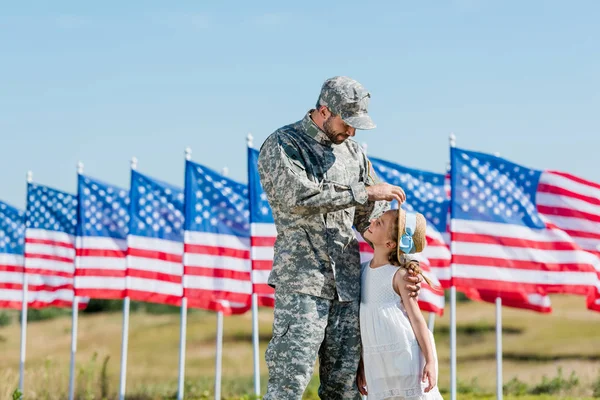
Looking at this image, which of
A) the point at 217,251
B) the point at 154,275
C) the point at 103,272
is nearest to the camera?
the point at 217,251

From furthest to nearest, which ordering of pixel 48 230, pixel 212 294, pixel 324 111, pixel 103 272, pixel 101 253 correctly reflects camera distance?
pixel 48 230 → pixel 101 253 → pixel 103 272 → pixel 212 294 → pixel 324 111

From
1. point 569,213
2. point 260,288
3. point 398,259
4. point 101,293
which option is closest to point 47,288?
point 101,293

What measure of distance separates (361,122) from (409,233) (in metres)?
0.60

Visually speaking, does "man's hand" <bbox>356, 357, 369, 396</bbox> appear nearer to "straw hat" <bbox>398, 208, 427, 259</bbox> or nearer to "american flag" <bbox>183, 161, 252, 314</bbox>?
"straw hat" <bbox>398, 208, 427, 259</bbox>

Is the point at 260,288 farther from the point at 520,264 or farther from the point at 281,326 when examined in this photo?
the point at 281,326

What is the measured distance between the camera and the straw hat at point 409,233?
4.75 metres

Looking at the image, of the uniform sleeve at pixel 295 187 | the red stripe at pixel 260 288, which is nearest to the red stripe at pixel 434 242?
the red stripe at pixel 260 288

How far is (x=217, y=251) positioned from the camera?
36.2 feet

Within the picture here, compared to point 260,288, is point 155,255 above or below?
above

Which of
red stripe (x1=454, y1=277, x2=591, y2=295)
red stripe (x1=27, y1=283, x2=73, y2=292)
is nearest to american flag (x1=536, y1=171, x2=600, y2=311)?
red stripe (x1=454, y1=277, x2=591, y2=295)

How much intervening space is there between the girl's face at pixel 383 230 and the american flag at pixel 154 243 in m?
7.04

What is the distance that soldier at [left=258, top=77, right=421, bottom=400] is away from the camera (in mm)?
4609

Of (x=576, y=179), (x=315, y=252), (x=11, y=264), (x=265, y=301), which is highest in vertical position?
(x=576, y=179)

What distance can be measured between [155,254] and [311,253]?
23.5 ft
